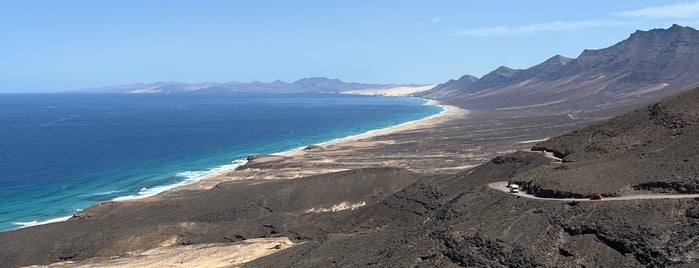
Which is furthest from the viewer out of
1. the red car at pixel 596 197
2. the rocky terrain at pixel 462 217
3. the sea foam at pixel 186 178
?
the sea foam at pixel 186 178

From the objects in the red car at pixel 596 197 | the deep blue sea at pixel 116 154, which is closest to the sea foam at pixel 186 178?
the deep blue sea at pixel 116 154

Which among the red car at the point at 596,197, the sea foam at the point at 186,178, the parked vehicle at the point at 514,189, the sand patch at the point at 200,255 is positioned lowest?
the sea foam at the point at 186,178

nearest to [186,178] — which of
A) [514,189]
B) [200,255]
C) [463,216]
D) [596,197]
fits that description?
[200,255]

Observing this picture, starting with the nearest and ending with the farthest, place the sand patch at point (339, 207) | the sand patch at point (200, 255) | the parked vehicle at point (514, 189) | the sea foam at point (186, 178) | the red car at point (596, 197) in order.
→ the red car at point (596, 197) → the parked vehicle at point (514, 189) → the sand patch at point (200, 255) → the sand patch at point (339, 207) → the sea foam at point (186, 178)

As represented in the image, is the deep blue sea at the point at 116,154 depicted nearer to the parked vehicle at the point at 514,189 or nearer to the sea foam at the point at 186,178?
the sea foam at the point at 186,178

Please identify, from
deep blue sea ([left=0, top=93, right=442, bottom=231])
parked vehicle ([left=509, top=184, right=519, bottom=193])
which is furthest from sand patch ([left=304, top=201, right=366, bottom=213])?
deep blue sea ([left=0, top=93, right=442, bottom=231])

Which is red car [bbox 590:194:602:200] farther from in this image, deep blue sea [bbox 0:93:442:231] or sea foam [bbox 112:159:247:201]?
sea foam [bbox 112:159:247:201]

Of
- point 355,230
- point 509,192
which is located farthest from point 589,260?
point 355,230

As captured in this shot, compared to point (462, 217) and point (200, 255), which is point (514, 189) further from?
point (200, 255)

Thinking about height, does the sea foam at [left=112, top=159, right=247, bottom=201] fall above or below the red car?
below

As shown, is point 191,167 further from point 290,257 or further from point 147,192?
point 290,257

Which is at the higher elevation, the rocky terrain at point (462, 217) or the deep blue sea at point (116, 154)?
the rocky terrain at point (462, 217)

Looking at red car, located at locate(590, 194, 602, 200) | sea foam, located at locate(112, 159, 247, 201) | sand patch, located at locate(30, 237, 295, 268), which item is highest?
red car, located at locate(590, 194, 602, 200)
